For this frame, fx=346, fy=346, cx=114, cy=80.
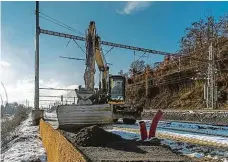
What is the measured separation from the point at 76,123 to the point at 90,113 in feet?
2.55

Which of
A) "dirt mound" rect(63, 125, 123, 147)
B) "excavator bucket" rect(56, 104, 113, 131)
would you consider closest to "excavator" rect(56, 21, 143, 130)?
"excavator bucket" rect(56, 104, 113, 131)

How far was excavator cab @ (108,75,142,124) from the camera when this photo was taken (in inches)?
864

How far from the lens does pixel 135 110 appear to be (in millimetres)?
22969

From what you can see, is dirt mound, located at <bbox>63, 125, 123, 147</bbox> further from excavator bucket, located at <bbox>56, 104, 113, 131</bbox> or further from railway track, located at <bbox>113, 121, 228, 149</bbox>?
excavator bucket, located at <bbox>56, 104, 113, 131</bbox>

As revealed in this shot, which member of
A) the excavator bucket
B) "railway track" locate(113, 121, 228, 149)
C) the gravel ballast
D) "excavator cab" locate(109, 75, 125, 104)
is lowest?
"railway track" locate(113, 121, 228, 149)

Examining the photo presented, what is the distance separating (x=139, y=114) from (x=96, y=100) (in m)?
5.01

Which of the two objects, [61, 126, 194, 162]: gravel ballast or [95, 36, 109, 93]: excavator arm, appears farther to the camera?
[95, 36, 109, 93]: excavator arm

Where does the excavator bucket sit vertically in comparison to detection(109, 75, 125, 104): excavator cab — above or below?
below

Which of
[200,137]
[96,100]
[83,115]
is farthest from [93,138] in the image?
[96,100]

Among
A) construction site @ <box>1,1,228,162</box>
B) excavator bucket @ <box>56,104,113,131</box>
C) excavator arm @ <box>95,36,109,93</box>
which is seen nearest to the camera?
construction site @ <box>1,1,228,162</box>

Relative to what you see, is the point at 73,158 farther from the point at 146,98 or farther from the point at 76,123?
the point at 146,98

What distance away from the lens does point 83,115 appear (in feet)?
51.2

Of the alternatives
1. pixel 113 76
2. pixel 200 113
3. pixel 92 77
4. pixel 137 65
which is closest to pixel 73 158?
pixel 92 77

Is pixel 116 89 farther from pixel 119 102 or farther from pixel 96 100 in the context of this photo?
pixel 96 100
